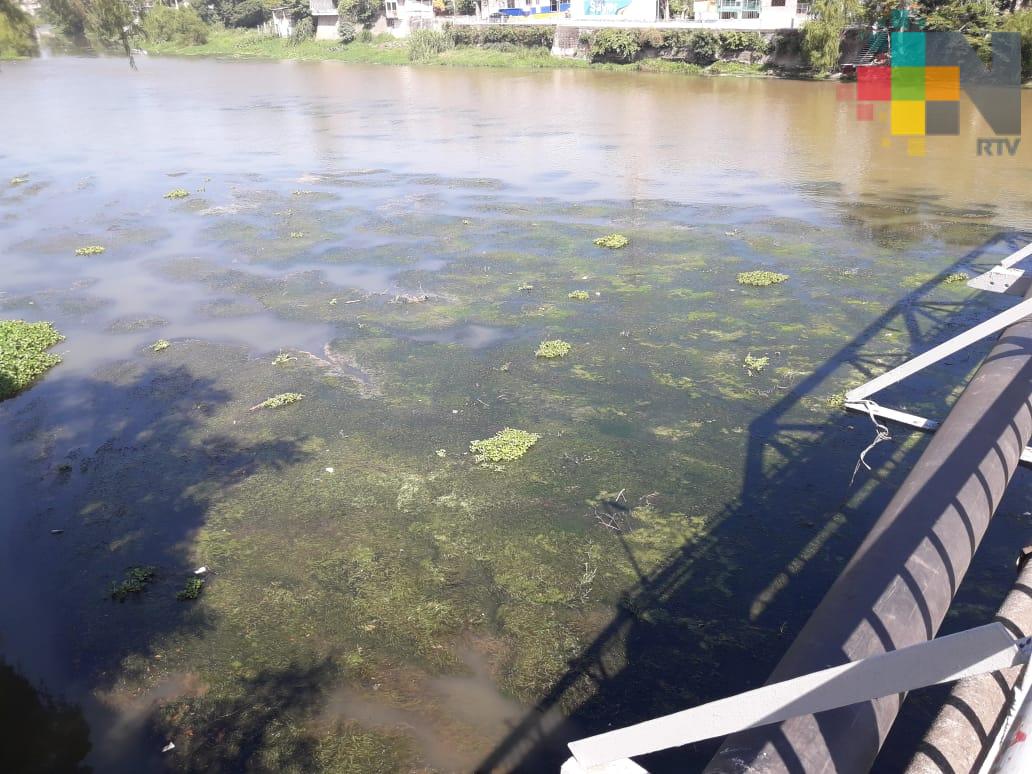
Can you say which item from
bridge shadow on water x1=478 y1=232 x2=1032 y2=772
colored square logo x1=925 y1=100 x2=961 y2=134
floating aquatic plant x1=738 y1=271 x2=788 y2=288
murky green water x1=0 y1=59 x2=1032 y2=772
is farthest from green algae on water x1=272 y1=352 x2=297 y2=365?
colored square logo x1=925 y1=100 x2=961 y2=134

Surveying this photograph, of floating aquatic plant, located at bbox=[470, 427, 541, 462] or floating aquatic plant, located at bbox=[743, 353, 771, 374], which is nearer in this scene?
floating aquatic plant, located at bbox=[470, 427, 541, 462]

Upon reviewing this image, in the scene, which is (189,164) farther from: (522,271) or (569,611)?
(569,611)

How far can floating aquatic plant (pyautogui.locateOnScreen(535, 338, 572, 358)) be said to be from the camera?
15141 mm

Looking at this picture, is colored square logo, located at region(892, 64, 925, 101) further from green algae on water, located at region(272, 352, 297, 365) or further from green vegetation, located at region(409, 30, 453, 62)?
green vegetation, located at region(409, 30, 453, 62)

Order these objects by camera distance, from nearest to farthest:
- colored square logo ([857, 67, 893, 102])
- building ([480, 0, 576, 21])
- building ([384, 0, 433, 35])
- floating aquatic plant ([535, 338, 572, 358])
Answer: floating aquatic plant ([535, 338, 572, 358])
colored square logo ([857, 67, 893, 102])
building ([480, 0, 576, 21])
building ([384, 0, 433, 35])

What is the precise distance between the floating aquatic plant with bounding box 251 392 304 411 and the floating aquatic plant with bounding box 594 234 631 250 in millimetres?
10770

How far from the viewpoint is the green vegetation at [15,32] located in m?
10.9

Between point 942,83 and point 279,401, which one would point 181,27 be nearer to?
point 942,83

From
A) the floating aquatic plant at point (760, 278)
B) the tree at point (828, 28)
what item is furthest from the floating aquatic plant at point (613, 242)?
the tree at point (828, 28)

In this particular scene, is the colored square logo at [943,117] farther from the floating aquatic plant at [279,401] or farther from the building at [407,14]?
the building at [407,14]

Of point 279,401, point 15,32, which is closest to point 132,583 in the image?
point 279,401

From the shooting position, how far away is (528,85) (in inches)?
2304

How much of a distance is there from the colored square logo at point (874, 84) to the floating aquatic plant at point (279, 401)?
4228 centimetres

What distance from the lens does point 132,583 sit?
9688 millimetres
